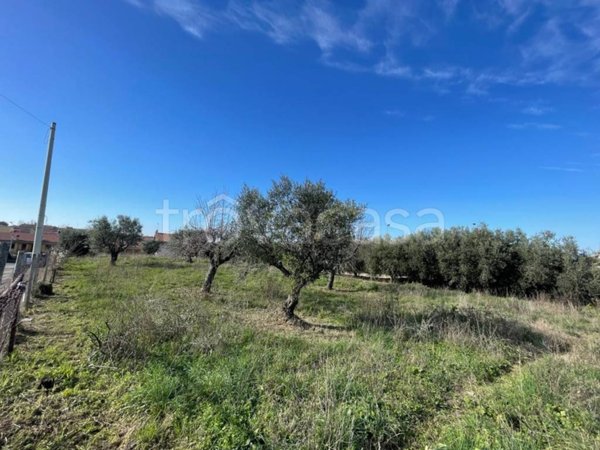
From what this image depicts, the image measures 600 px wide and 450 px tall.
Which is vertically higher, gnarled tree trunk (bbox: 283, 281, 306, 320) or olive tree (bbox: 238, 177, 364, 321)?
olive tree (bbox: 238, 177, 364, 321)

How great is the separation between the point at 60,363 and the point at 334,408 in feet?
13.4

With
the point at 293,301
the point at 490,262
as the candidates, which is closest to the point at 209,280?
the point at 293,301

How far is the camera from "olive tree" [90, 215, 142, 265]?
2234cm

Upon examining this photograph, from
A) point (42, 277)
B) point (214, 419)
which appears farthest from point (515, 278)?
point (42, 277)

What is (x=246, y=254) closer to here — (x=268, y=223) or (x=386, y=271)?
(x=268, y=223)

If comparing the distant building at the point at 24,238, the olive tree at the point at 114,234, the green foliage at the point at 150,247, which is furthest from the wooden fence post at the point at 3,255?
the distant building at the point at 24,238

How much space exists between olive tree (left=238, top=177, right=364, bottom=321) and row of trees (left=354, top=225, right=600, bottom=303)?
3111 mm

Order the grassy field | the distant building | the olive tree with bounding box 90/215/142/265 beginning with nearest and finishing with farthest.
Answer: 1. the grassy field
2. the olive tree with bounding box 90/215/142/265
3. the distant building

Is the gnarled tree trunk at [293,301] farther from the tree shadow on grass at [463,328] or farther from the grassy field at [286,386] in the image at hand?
the tree shadow on grass at [463,328]

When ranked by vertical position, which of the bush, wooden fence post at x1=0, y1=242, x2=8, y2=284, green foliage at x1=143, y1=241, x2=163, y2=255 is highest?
green foliage at x1=143, y1=241, x2=163, y2=255

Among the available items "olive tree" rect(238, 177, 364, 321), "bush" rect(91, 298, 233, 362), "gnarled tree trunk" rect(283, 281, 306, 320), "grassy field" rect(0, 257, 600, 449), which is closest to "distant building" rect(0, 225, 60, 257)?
"olive tree" rect(238, 177, 364, 321)

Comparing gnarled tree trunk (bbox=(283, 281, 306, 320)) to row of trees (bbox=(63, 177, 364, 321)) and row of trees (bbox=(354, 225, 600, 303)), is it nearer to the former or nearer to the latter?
row of trees (bbox=(63, 177, 364, 321))

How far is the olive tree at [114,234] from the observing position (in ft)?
73.3

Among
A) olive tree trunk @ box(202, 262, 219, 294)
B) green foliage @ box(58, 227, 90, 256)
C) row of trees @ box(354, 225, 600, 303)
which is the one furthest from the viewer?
green foliage @ box(58, 227, 90, 256)
